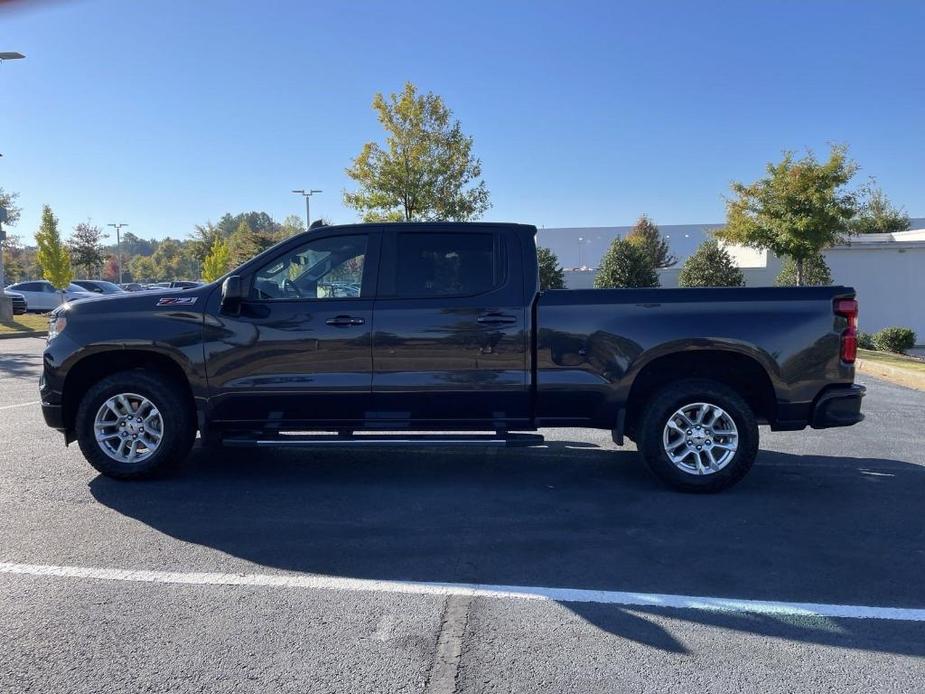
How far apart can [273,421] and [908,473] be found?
533cm

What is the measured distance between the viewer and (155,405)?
5602 millimetres

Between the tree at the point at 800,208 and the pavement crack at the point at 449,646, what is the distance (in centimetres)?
1882

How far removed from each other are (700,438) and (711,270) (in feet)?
60.3

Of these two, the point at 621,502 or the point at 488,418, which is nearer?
the point at 621,502

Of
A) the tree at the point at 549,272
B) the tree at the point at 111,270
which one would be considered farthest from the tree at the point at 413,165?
the tree at the point at 111,270

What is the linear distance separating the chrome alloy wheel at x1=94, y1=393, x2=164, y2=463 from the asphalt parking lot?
28cm

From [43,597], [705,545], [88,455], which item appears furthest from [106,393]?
[705,545]

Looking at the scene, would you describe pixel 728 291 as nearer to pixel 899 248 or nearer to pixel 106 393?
pixel 106 393

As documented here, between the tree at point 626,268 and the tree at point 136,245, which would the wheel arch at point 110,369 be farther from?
the tree at point 136,245

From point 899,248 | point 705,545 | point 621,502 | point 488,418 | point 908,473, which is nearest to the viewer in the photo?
point 705,545

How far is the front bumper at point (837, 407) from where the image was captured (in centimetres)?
535

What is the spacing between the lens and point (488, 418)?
5602 millimetres

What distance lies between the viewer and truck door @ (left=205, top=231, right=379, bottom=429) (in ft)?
18.0

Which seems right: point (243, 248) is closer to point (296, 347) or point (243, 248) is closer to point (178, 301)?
point (178, 301)
